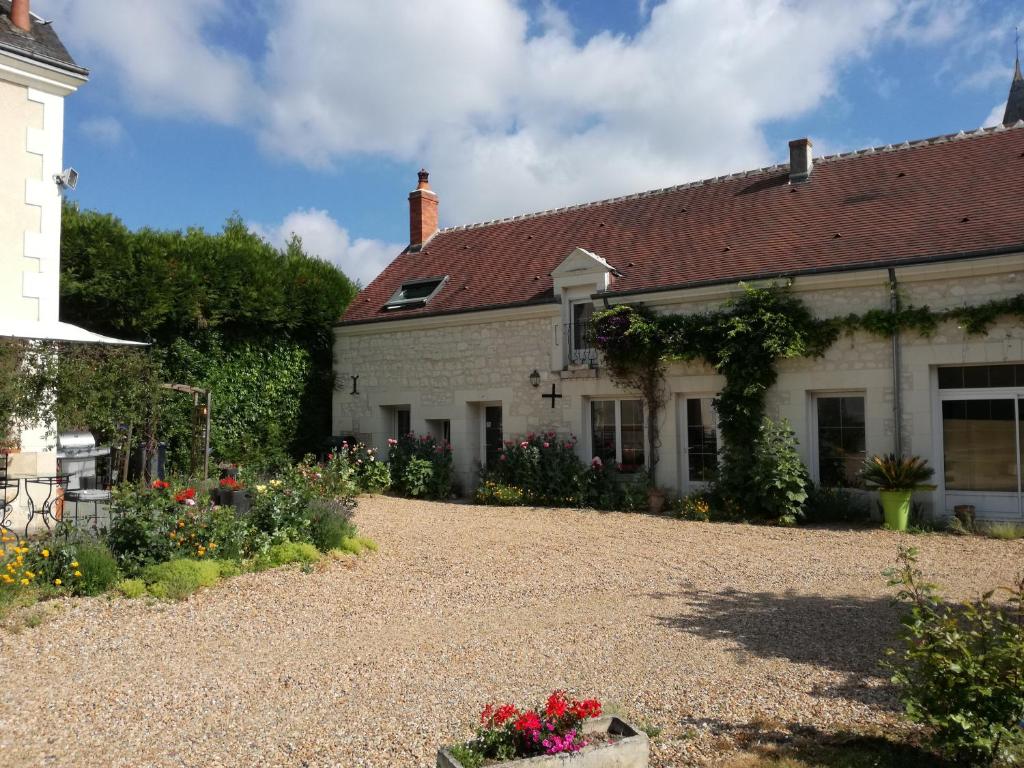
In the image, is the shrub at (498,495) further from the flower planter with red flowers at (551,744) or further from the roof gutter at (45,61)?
the flower planter with red flowers at (551,744)

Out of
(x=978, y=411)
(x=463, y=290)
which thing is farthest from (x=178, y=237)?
(x=978, y=411)

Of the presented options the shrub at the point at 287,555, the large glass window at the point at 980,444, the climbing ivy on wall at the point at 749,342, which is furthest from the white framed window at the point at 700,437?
the shrub at the point at 287,555

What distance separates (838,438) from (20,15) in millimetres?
11153

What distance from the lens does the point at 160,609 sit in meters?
5.78

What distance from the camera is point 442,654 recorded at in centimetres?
489

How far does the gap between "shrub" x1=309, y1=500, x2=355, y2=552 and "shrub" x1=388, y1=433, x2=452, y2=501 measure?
5227mm

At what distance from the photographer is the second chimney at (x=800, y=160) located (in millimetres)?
13195

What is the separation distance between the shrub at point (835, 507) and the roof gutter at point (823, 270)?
2.90 metres

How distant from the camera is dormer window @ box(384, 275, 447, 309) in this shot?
49.9 feet

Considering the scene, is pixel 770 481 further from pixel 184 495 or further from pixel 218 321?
pixel 218 321

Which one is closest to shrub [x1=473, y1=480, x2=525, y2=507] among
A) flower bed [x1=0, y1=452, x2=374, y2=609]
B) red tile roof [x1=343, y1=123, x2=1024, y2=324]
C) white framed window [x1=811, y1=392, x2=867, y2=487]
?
red tile roof [x1=343, y1=123, x2=1024, y2=324]

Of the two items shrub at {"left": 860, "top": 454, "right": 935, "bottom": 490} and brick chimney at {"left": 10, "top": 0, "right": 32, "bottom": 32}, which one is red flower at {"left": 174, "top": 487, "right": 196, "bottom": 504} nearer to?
brick chimney at {"left": 10, "top": 0, "right": 32, "bottom": 32}

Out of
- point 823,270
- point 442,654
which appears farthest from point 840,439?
point 442,654

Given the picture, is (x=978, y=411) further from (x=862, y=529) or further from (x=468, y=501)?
(x=468, y=501)
